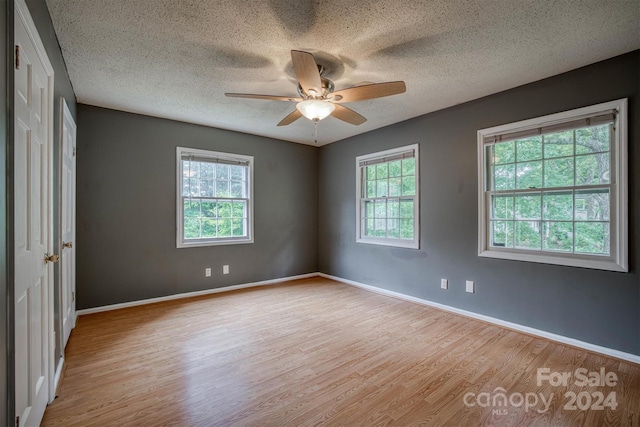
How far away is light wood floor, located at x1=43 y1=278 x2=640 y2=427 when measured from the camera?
1740mm

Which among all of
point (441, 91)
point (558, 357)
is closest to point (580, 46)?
point (441, 91)

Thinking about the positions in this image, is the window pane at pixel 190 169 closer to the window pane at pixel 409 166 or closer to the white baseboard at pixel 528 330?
the window pane at pixel 409 166

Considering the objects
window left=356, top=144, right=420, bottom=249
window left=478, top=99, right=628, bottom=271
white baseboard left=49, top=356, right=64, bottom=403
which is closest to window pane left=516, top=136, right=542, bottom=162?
window left=478, top=99, right=628, bottom=271

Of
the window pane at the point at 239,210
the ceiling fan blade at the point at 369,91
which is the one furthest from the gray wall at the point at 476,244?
the window pane at the point at 239,210

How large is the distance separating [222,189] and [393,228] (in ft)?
8.66

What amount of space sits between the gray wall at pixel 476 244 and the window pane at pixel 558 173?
41 centimetres

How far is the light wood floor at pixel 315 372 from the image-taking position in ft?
5.71

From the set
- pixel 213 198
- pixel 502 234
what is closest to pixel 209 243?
pixel 213 198

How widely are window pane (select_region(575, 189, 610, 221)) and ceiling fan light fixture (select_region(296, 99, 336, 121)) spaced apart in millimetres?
2390

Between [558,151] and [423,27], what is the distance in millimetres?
1851

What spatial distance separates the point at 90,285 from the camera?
137 inches

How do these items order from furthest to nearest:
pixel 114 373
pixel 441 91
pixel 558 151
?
pixel 441 91, pixel 558 151, pixel 114 373

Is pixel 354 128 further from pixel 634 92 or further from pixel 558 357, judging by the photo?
pixel 558 357

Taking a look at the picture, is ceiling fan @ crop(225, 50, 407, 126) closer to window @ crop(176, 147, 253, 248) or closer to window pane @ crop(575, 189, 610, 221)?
window pane @ crop(575, 189, 610, 221)
